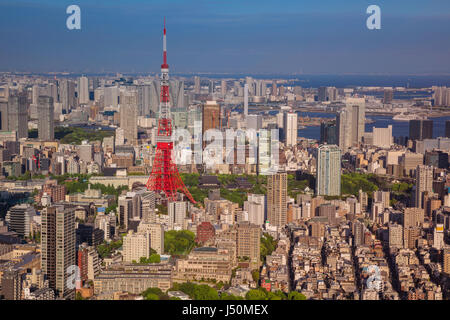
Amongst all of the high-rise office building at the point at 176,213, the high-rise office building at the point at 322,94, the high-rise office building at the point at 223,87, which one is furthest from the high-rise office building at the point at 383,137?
the high-rise office building at the point at 176,213

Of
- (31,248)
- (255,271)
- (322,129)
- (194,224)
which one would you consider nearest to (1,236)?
(31,248)

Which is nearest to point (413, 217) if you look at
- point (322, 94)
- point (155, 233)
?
point (155, 233)

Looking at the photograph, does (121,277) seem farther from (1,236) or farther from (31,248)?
(1,236)

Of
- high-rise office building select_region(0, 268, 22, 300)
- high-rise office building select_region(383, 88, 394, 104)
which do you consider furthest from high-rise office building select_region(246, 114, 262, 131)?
high-rise office building select_region(0, 268, 22, 300)

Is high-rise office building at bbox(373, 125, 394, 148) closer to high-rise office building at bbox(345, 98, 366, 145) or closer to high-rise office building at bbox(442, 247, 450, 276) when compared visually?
high-rise office building at bbox(345, 98, 366, 145)

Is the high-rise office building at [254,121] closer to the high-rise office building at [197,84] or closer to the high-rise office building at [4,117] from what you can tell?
the high-rise office building at [197,84]
